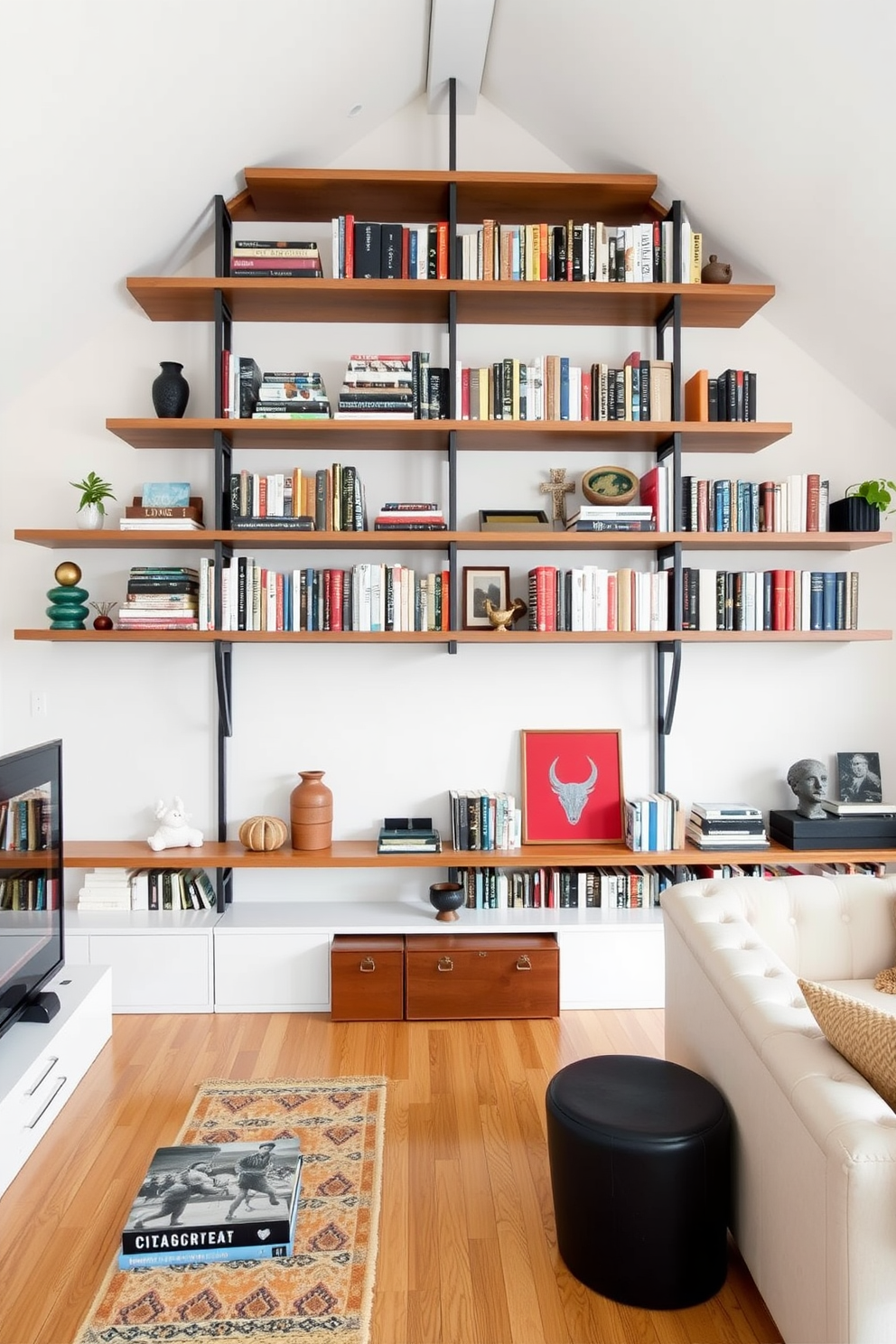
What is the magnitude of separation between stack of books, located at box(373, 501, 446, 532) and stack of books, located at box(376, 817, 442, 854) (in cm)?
112

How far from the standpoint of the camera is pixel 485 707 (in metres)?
3.69

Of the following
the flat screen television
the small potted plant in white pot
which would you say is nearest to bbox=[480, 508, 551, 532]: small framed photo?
the small potted plant in white pot

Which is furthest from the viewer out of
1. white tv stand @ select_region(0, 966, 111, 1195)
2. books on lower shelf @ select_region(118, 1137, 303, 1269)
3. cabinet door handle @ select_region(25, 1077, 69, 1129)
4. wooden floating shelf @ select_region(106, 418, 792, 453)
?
wooden floating shelf @ select_region(106, 418, 792, 453)

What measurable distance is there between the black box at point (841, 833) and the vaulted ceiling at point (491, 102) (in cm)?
158

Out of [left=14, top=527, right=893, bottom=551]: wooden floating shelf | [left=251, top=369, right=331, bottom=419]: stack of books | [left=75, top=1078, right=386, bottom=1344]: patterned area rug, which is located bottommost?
[left=75, top=1078, right=386, bottom=1344]: patterned area rug

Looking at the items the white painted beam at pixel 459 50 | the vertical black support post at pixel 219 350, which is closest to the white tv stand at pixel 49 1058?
the vertical black support post at pixel 219 350

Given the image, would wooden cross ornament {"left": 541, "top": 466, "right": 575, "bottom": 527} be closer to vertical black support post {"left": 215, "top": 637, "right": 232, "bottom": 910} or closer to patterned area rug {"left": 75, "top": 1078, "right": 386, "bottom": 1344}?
vertical black support post {"left": 215, "top": 637, "right": 232, "bottom": 910}

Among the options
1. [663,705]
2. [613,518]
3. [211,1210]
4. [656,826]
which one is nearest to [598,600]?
[613,518]

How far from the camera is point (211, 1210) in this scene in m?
2.02

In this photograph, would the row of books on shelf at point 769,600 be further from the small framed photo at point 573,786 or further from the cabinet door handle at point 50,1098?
the cabinet door handle at point 50,1098

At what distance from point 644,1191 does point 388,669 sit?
7.27ft

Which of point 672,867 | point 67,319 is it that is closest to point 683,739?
point 672,867

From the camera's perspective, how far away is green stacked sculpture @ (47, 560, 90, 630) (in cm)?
337

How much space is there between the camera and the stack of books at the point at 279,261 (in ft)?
11.0
